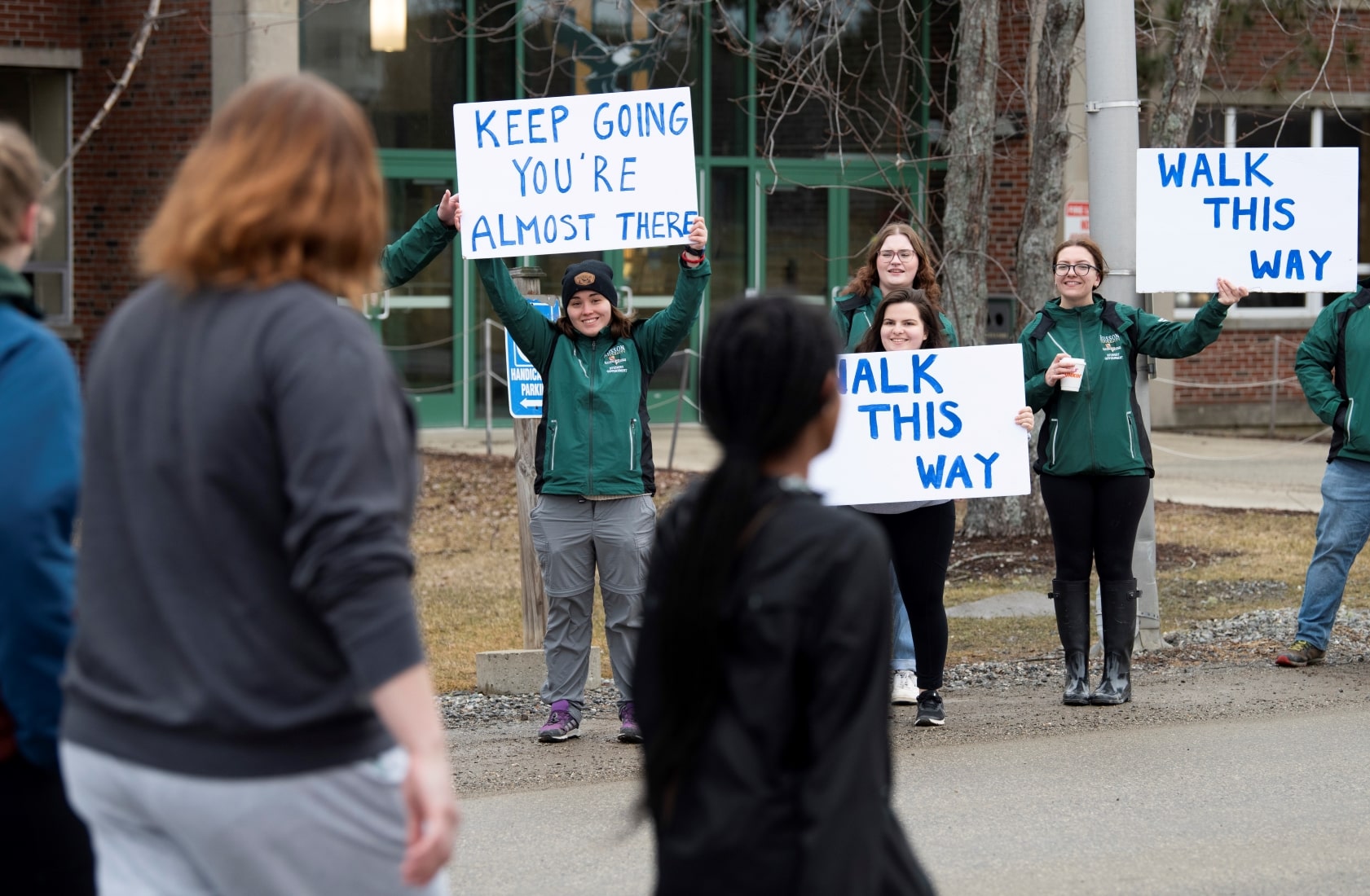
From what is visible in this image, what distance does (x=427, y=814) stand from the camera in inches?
90.5

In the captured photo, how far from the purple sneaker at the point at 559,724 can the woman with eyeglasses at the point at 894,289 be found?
1.45m

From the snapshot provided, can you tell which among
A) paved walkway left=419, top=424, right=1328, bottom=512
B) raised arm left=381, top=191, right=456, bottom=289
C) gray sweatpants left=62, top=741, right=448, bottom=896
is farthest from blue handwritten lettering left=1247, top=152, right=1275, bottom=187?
paved walkway left=419, top=424, right=1328, bottom=512

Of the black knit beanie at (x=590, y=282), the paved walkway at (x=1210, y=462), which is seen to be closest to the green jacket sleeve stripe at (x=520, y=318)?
the black knit beanie at (x=590, y=282)

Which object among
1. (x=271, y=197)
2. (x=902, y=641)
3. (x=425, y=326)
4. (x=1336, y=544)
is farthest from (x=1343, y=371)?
(x=425, y=326)

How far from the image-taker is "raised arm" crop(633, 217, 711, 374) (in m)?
6.50

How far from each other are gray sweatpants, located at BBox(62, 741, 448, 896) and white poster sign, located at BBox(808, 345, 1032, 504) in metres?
4.40

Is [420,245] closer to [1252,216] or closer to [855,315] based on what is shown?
[855,315]

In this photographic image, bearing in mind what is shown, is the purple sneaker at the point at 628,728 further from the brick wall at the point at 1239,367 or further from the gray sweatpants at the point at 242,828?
the brick wall at the point at 1239,367

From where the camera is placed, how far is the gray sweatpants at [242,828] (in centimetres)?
228

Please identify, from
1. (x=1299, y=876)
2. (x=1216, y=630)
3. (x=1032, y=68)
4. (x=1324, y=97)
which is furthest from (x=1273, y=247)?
(x=1324, y=97)

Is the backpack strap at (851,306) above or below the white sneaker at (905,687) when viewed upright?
above

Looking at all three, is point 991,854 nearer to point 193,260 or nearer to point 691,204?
point 691,204

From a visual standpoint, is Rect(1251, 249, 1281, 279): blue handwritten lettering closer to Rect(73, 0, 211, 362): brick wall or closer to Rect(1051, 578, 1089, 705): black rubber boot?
Rect(1051, 578, 1089, 705): black rubber boot

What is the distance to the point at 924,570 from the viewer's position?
6.75 meters
